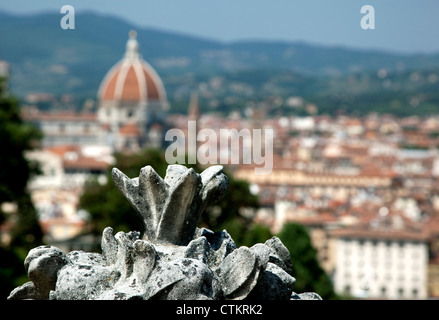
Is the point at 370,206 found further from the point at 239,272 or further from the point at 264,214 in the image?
the point at 239,272

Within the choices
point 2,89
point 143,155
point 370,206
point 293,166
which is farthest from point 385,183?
point 2,89

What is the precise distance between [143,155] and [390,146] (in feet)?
426

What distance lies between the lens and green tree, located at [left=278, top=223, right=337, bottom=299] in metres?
26.5

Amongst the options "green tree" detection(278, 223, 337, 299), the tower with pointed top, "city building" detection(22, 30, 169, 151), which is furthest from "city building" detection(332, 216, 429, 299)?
the tower with pointed top

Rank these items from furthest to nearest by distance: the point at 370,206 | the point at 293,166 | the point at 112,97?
the point at 112,97 → the point at 293,166 → the point at 370,206

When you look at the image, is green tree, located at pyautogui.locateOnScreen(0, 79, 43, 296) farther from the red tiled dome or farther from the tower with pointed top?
the red tiled dome

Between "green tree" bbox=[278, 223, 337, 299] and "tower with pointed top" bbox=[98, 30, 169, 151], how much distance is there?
368ft

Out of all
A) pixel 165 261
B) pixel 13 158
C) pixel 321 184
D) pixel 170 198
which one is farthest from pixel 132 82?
pixel 165 261

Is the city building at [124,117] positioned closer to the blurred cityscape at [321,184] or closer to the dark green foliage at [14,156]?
the blurred cityscape at [321,184]

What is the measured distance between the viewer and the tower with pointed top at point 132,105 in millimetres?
144125

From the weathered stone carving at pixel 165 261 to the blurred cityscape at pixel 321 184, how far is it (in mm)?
20546

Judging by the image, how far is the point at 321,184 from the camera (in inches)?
4483

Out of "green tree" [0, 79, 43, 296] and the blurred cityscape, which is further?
the blurred cityscape
